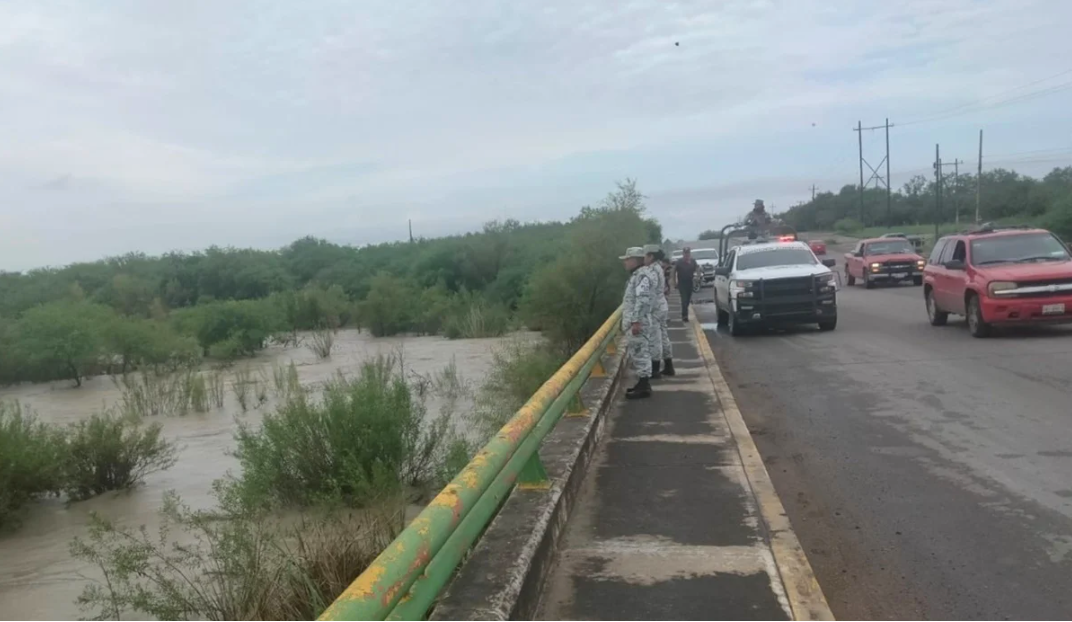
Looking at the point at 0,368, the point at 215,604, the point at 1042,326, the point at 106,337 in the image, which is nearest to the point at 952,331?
the point at 1042,326

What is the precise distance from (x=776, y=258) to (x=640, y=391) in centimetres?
999

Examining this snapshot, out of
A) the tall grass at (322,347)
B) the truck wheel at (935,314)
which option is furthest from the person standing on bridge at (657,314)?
the tall grass at (322,347)

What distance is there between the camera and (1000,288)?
49.3 feet

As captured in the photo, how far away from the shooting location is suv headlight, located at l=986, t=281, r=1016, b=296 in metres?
15.0

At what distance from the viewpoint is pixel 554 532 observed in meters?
5.13

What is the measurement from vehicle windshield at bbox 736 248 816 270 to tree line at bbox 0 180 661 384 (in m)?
5.47

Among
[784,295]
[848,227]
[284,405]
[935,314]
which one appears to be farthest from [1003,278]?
[848,227]

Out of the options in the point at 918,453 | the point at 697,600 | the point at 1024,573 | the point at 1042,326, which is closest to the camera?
the point at 697,600

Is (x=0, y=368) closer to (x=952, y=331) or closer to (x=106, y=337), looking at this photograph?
(x=106, y=337)

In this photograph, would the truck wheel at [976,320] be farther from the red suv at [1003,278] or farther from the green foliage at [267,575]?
the green foliage at [267,575]

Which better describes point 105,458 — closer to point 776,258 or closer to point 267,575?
point 267,575

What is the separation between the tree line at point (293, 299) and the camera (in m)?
25.7

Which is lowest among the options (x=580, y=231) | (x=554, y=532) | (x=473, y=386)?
(x=473, y=386)

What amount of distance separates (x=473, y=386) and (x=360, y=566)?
45.3 ft
